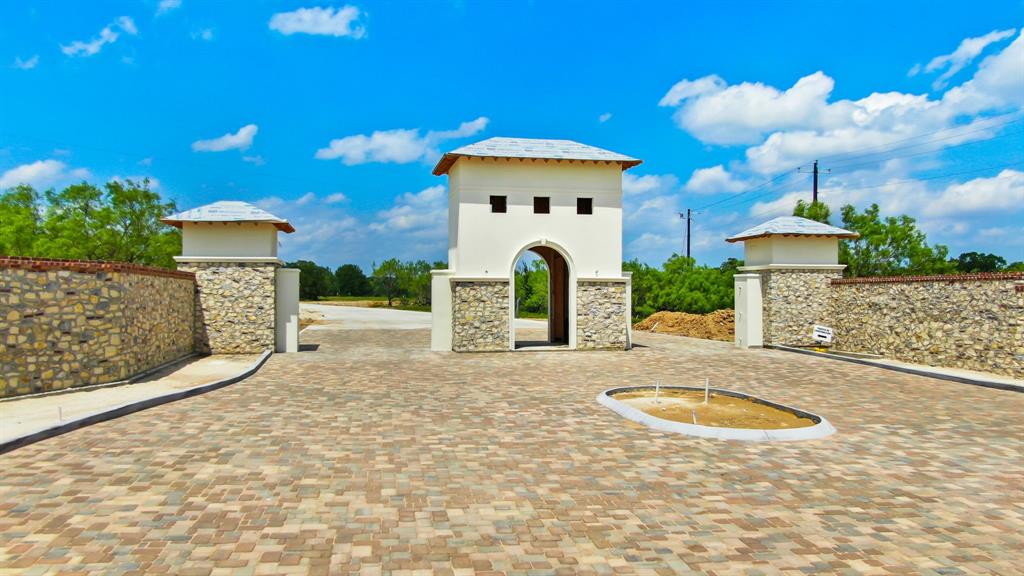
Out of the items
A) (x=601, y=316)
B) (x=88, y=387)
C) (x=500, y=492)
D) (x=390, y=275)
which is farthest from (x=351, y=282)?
(x=500, y=492)

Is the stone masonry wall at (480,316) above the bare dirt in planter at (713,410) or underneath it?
above

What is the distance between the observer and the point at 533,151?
770 inches

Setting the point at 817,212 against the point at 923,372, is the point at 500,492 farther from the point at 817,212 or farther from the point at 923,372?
the point at 817,212

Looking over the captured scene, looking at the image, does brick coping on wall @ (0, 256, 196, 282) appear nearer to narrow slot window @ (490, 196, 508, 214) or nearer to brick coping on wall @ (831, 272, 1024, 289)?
narrow slot window @ (490, 196, 508, 214)

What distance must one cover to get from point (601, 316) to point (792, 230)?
690 centimetres

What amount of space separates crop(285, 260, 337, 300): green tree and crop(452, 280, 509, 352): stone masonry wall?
188 feet

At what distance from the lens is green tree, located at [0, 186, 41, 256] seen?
33.9m

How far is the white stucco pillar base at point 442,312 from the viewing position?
63.6 feet

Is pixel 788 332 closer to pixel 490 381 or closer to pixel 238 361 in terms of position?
pixel 490 381

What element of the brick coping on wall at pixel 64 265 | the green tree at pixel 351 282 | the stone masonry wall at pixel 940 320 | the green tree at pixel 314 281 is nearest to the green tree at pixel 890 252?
the stone masonry wall at pixel 940 320

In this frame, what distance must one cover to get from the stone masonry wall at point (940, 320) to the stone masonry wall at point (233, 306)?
17.6m

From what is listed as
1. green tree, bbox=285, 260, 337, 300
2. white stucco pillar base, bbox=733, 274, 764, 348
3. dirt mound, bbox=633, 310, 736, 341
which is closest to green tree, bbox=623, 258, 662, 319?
dirt mound, bbox=633, 310, 736, 341

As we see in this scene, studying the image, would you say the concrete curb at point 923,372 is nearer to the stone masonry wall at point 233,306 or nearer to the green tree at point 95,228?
the stone masonry wall at point 233,306

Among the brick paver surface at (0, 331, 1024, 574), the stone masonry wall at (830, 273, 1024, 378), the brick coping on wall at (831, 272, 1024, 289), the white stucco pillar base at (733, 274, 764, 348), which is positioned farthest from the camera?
the white stucco pillar base at (733, 274, 764, 348)
